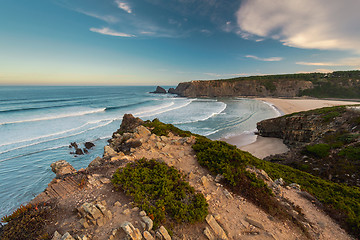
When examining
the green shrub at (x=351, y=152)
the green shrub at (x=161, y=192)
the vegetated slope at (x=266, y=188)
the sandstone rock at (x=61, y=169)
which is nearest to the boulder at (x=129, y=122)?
the sandstone rock at (x=61, y=169)

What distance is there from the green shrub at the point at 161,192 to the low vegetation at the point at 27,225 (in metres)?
2.18

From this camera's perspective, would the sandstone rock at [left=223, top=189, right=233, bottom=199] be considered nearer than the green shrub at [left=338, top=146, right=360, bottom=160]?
Yes

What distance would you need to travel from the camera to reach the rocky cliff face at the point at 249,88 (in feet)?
295

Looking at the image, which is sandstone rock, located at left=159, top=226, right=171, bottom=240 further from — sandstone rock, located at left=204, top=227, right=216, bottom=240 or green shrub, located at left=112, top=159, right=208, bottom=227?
sandstone rock, located at left=204, top=227, right=216, bottom=240

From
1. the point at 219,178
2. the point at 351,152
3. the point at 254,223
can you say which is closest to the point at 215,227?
the point at 254,223

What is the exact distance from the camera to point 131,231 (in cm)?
415

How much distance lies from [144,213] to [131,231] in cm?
68

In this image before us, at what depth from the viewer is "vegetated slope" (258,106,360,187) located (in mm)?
10555

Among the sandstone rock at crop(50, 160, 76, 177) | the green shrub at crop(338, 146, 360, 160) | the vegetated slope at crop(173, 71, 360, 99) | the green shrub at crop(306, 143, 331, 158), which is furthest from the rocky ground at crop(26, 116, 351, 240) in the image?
the vegetated slope at crop(173, 71, 360, 99)

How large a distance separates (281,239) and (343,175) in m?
9.13

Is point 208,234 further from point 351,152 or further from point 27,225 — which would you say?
point 351,152

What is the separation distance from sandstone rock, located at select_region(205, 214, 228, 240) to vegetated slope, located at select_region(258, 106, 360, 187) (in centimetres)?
1019

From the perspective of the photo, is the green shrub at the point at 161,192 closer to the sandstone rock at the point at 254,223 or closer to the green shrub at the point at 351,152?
the sandstone rock at the point at 254,223

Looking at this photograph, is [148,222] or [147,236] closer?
[147,236]
